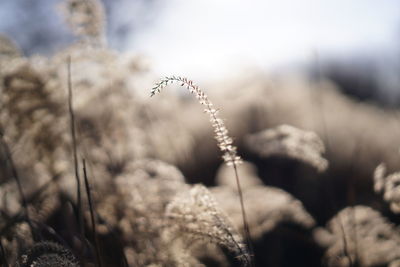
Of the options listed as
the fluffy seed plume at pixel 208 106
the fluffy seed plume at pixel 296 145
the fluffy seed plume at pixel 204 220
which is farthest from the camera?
the fluffy seed plume at pixel 296 145

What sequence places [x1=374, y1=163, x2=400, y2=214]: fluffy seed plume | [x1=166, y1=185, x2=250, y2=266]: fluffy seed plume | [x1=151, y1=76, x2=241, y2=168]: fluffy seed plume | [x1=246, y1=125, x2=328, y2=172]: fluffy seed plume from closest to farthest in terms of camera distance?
[x1=151, y1=76, x2=241, y2=168]: fluffy seed plume
[x1=166, y1=185, x2=250, y2=266]: fluffy seed plume
[x1=374, y1=163, x2=400, y2=214]: fluffy seed plume
[x1=246, y1=125, x2=328, y2=172]: fluffy seed plume

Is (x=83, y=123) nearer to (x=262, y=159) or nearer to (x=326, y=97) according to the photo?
(x=262, y=159)

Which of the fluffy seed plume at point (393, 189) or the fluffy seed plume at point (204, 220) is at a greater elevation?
the fluffy seed plume at point (204, 220)

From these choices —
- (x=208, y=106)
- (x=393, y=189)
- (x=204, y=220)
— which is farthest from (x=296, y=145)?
(x=208, y=106)

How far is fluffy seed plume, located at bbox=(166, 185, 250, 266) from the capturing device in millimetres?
1123

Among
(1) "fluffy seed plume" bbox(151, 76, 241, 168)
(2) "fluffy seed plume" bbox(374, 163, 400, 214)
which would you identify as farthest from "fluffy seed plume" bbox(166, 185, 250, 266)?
(2) "fluffy seed plume" bbox(374, 163, 400, 214)

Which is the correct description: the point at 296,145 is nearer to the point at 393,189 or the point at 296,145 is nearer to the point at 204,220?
the point at 393,189

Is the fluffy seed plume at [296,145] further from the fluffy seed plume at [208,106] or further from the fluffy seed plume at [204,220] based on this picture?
the fluffy seed plume at [208,106]

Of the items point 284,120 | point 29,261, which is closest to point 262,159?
point 284,120

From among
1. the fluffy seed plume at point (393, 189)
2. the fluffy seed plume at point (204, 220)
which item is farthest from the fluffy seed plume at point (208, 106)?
the fluffy seed plume at point (393, 189)

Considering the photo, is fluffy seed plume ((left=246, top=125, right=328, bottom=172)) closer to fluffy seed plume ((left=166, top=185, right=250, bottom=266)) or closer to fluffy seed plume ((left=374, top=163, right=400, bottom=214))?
fluffy seed plume ((left=374, top=163, right=400, bottom=214))

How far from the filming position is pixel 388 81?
2125 millimetres

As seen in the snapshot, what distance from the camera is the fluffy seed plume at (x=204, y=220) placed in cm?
112

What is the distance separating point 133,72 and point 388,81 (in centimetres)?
154
